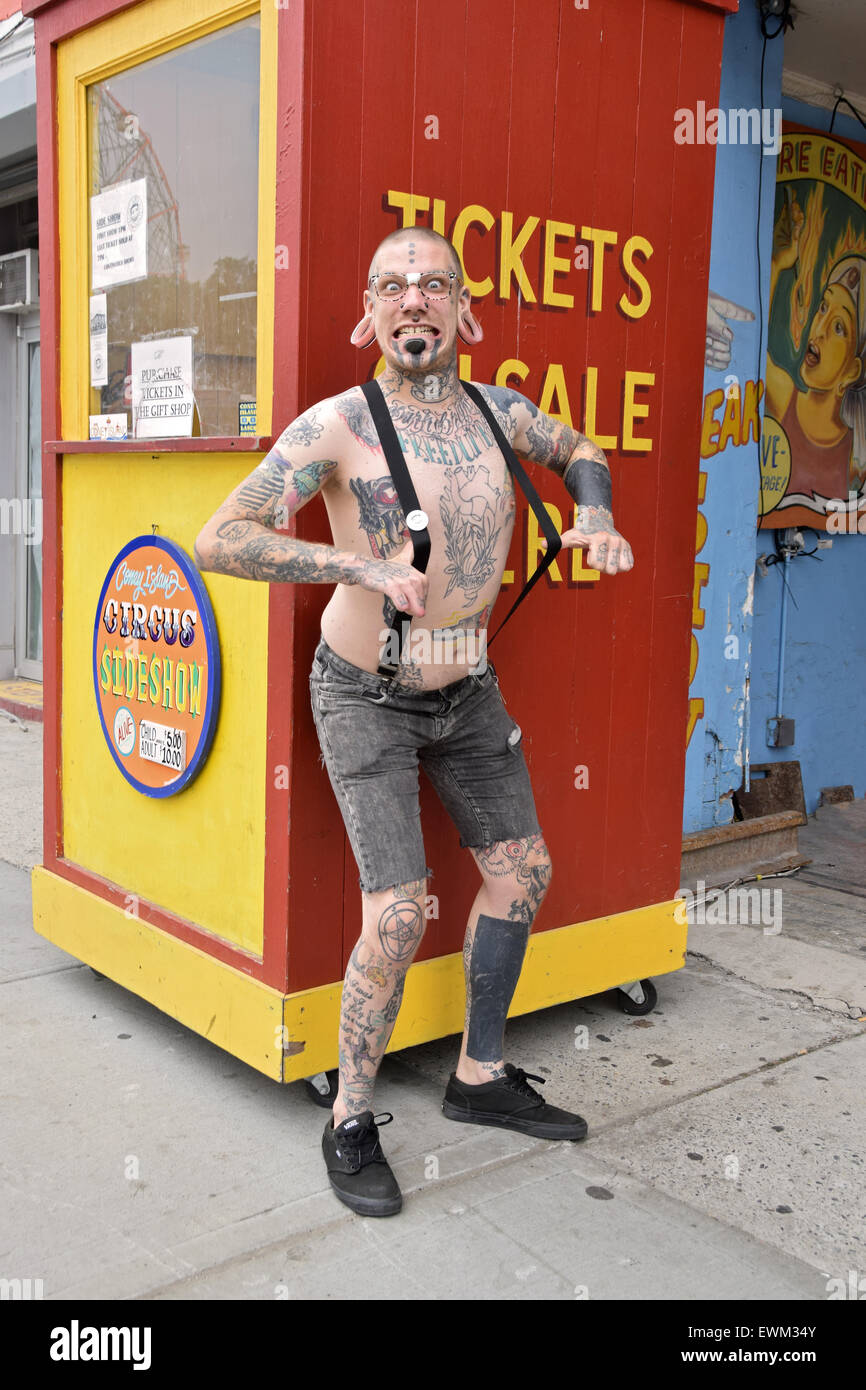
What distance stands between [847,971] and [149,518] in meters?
2.70

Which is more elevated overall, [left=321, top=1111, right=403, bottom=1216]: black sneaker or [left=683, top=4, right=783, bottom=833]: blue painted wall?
[left=683, top=4, right=783, bottom=833]: blue painted wall

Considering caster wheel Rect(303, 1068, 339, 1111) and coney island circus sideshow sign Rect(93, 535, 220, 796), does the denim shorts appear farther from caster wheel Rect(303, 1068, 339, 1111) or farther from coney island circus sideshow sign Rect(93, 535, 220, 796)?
caster wheel Rect(303, 1068, 339, 1111)

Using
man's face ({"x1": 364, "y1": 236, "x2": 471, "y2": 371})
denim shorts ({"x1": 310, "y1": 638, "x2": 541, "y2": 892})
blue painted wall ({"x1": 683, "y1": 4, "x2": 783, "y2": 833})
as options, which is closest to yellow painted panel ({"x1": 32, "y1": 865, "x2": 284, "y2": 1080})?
denim shorts ({"x1": 310, "y1": 638, "x2": 541, "y2": 892})

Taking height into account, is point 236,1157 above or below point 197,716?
below

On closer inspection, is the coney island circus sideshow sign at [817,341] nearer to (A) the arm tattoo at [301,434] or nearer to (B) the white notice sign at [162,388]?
(B) the white notice sign at [162,388]

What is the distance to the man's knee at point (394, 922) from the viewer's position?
9.07 feet

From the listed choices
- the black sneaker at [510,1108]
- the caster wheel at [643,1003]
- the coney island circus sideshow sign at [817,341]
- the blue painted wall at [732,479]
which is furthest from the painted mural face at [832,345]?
the black sneaker at [510,1108]

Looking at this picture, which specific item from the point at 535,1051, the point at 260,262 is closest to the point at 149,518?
the point at 260,262

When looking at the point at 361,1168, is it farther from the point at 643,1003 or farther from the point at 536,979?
the point at 643,1003

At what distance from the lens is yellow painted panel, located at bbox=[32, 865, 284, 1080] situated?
3.11 metres

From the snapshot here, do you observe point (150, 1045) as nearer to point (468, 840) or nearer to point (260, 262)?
point (468, 840)

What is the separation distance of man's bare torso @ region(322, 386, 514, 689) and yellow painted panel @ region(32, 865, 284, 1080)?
0.92 metres

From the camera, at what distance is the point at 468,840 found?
3121 millimetres
